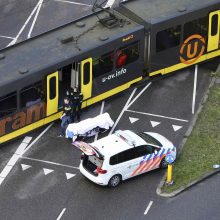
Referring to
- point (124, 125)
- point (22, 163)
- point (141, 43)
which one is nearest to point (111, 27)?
point (141, 43)

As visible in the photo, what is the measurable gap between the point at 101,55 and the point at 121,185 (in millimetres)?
6705

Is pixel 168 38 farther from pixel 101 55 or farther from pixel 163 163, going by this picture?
pixel 163 163

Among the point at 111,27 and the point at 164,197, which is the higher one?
the point at 111,27

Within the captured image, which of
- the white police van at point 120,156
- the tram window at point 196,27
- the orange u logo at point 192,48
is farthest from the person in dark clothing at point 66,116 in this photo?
the tram window at point 196,27

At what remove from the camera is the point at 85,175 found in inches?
1209

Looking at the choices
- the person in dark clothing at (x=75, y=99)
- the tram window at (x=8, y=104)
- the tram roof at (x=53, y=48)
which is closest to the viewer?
the tram window at (x=8, y=104)

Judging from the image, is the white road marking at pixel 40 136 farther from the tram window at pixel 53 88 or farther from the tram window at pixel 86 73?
the tram window at pixel 86 73

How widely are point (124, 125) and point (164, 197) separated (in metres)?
5.26

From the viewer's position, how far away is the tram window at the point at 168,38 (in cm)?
3672

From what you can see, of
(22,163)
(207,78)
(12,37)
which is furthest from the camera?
(12,37)

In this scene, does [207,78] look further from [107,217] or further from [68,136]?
[107,217]

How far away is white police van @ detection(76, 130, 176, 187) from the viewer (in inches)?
1182

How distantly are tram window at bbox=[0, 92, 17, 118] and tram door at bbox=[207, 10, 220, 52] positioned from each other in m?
10.7

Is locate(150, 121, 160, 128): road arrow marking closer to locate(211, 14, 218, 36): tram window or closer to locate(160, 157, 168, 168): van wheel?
locate(160, 157, 168, 168): van wheel
